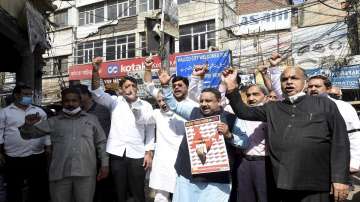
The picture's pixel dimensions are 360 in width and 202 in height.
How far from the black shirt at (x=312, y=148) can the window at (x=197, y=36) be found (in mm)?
21117

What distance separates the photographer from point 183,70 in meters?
17.2

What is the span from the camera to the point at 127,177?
5164 mm

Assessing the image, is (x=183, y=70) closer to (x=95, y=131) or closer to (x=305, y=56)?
(x=305, y=56)

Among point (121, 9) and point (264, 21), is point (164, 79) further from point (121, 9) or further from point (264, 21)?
point (121, 9)

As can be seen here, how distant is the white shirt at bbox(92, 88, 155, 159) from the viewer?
5098 millimetres

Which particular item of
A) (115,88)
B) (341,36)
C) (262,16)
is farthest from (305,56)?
(115,88)

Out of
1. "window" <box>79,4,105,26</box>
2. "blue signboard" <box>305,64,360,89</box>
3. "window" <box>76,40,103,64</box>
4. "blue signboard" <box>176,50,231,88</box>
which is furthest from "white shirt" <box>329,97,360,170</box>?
"window" <box>79,4,105,26</box>

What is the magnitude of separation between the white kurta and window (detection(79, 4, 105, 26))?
2617cm

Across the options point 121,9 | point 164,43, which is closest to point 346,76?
point 164,43

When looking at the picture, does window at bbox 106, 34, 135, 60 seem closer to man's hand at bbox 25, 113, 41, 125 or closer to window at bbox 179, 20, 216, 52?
window at bbox 179, 20, 216, 52

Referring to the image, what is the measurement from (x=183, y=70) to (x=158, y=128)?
1237 cm

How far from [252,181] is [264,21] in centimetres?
1911

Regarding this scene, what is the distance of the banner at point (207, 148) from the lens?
409 centimetres

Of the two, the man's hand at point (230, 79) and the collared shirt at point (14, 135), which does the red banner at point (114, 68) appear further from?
the man's hand at point (230, 79)
